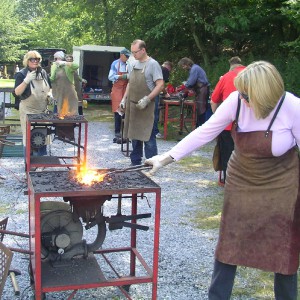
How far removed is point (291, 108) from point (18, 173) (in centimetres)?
517

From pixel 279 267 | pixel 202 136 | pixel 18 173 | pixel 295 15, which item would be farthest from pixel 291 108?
pixel 295 15

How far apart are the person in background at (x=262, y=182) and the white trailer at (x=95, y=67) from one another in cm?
1453

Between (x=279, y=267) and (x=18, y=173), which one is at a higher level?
(x=279, y=267)

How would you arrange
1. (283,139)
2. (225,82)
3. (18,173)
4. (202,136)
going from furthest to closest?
(18,173) → (225,82) → (202,136) → (283,139)

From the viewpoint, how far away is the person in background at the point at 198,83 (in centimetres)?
1030

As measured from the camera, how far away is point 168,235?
4891 mm

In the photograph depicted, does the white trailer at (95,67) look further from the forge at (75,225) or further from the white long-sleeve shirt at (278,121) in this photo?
the white long-sleeve shirt at (278,121)

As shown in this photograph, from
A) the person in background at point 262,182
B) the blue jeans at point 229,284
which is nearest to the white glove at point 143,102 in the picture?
the person in background at point 262,182

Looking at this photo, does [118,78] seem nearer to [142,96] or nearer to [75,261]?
[142,96]

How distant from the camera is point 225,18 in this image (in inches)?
501

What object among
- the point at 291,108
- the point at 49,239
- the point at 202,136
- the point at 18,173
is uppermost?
the point at 291,108

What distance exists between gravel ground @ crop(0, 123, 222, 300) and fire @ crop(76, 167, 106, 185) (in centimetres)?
69

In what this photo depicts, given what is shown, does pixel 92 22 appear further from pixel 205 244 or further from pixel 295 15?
pixel 205 244

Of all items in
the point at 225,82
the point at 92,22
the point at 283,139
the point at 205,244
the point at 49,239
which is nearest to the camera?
the point at 283,139
